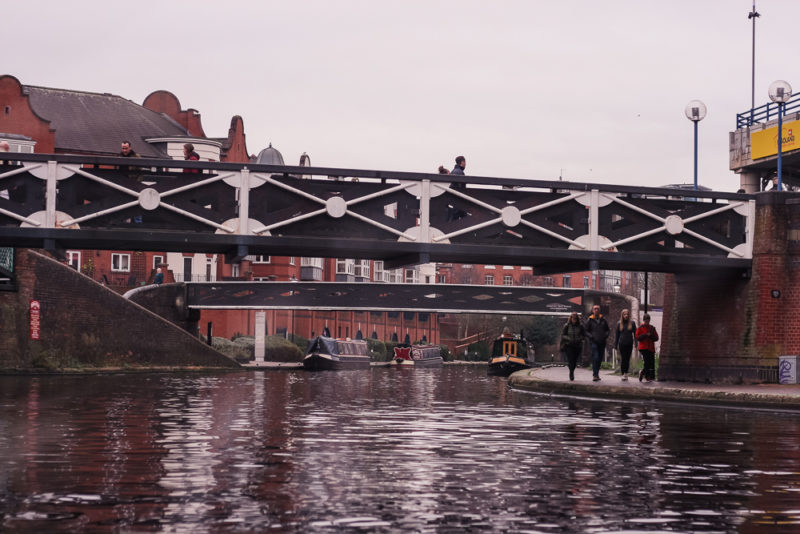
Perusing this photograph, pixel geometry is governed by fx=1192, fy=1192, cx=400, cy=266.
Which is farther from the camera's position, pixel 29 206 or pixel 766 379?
pixel 766 379

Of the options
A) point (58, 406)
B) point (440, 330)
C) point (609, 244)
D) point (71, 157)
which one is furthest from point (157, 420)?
point (440, 330)

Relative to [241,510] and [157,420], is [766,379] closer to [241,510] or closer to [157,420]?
[157,420]

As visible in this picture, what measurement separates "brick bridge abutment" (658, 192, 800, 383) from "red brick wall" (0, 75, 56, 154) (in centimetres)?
4788

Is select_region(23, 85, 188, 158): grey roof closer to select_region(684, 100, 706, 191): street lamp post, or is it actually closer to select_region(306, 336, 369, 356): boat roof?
select_region(306, 336, 369, 356): boat roof

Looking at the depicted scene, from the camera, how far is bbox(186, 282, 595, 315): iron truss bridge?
59.1 meters

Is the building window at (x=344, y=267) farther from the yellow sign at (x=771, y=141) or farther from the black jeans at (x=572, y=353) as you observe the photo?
the black jeans at (x=572, y=353)

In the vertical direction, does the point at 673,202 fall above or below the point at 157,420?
above

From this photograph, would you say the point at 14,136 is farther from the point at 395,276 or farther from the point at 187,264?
the point at 395,276

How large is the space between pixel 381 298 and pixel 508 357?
10.4 metres

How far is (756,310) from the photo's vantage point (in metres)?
23.5

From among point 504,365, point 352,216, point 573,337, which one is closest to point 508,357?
point 504,365

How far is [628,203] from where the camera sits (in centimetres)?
2339

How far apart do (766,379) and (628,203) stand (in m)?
4.34

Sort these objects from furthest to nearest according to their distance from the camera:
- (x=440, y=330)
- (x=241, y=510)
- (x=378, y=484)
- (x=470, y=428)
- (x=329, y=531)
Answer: (x=440, y=330), (x=470, y=428), (x=378, y=484), (x=241, y=510), (x=329, y=531)
